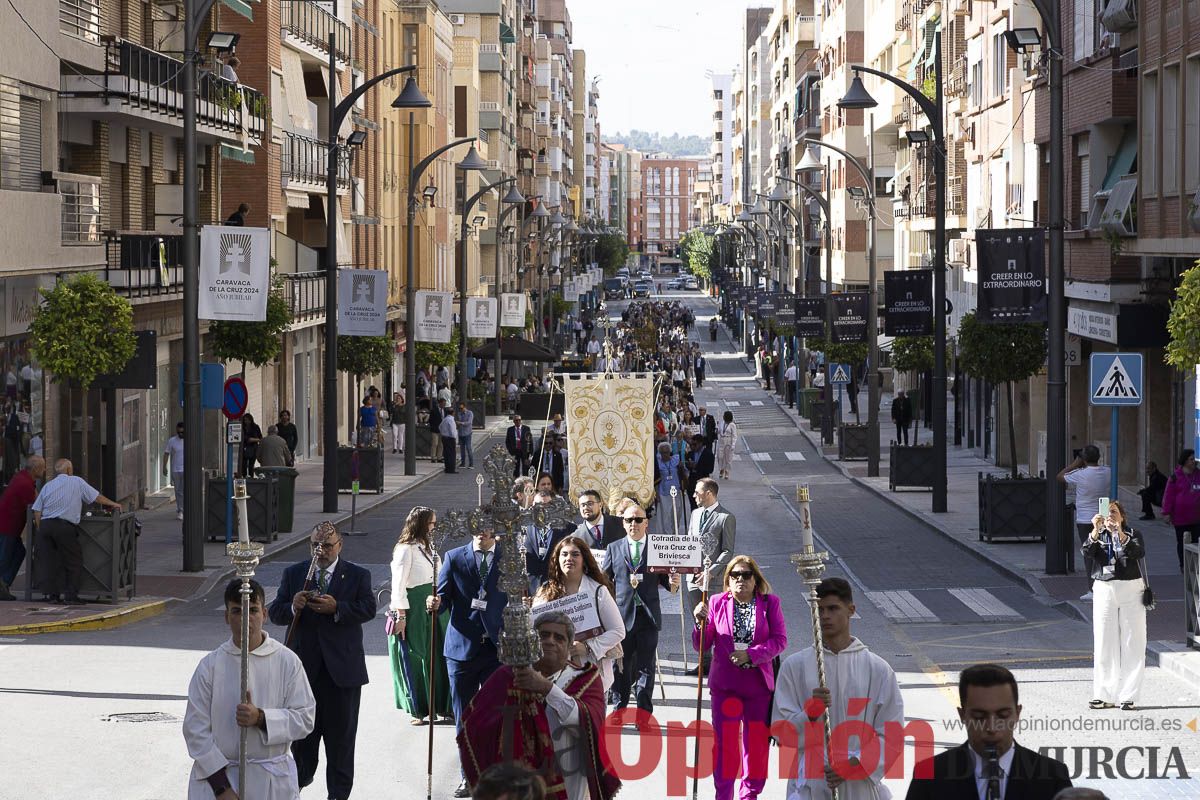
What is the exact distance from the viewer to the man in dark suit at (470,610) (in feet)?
40.1

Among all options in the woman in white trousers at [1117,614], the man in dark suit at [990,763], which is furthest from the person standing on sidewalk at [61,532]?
the man in dark suit at [990,763]

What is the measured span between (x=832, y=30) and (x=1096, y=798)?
88.6m

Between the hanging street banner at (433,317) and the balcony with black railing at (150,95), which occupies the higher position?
the balcony with black railing at (150,95)

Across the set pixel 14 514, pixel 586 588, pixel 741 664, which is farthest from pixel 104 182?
pixel 741 664

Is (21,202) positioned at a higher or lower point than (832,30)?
lower

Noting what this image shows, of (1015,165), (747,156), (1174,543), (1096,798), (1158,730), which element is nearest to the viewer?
(1096,798)

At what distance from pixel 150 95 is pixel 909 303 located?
13.8m

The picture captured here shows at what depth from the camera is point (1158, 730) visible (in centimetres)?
1407

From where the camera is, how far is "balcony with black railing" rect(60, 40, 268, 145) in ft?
98.7

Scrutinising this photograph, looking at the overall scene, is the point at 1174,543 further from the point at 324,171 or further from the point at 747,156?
the point at 747,156

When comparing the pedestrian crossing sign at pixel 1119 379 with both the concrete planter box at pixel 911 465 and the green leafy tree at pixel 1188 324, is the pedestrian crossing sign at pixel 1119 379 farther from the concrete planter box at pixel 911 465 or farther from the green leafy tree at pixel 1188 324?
the concrete planter box at pixel 911 465

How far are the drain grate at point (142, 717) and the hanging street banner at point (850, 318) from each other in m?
30.2

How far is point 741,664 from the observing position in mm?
11492

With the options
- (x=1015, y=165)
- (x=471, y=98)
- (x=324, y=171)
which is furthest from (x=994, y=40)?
(x=471, y=98)
